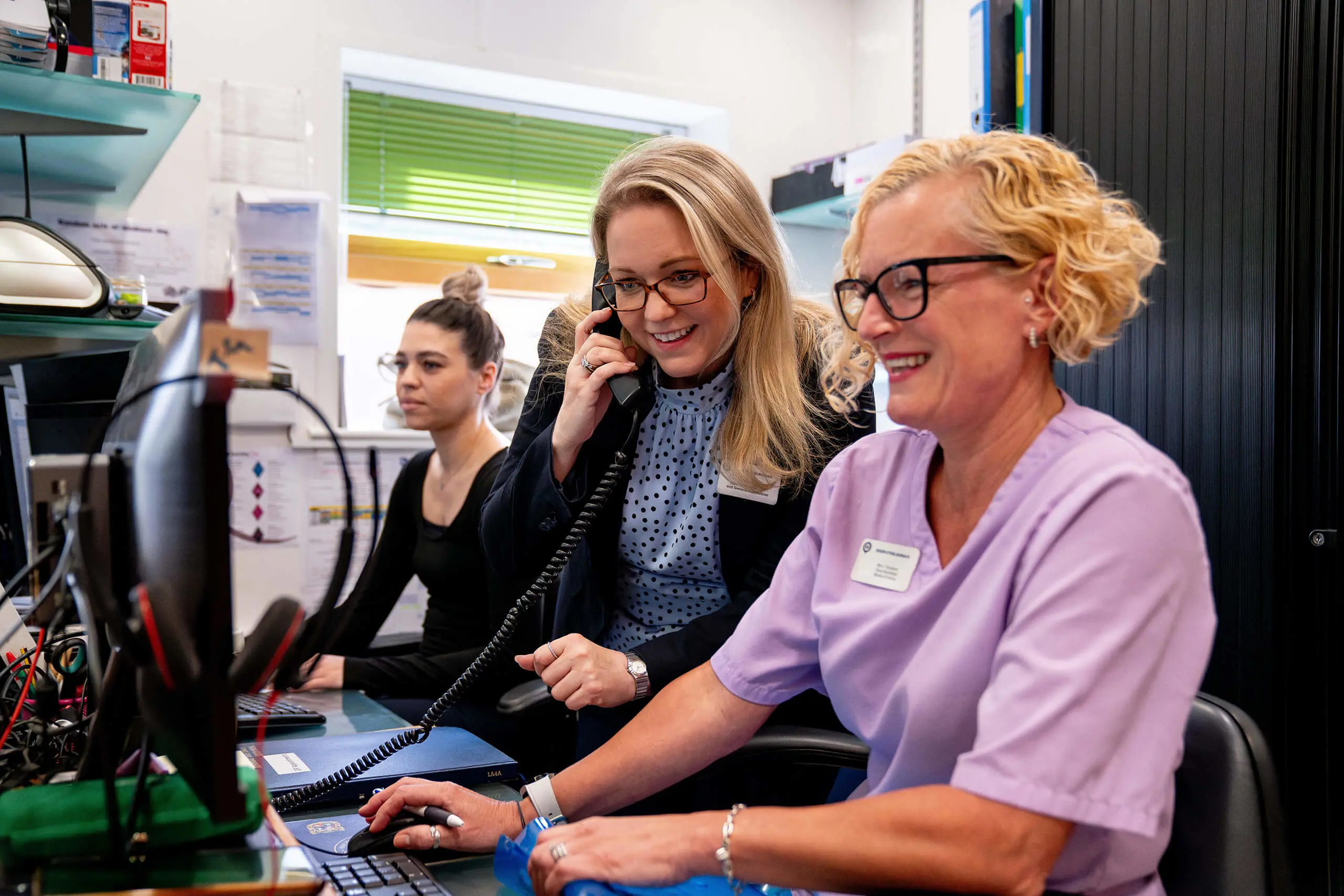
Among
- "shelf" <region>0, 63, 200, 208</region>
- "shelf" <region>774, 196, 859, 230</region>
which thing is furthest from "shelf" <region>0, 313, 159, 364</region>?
"shelf" <region>774, 196, 859, 230</region>

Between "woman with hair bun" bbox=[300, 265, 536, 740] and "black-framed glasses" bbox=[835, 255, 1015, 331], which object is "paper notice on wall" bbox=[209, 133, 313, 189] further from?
"black-framed glasses" bbox=[835, 255, 1015, 331]

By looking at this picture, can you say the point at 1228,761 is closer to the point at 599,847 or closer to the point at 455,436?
the point at 599,847

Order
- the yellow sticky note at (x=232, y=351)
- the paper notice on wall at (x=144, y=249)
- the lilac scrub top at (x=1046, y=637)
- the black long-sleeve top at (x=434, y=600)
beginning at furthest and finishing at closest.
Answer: the paper notice on wall at (x=144, y=249) < the black long-sleeve top at (x=434, y=600) < the lilac scrub top at (x=1046, y=637) < the yellow sticky note at (x=232, y=351)

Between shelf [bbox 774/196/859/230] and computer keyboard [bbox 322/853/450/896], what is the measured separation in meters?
2.66

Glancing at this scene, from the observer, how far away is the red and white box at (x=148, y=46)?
1771mm

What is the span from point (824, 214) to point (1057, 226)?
107 inches

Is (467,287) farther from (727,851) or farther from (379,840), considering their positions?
(727,851)

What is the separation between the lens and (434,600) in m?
2.36

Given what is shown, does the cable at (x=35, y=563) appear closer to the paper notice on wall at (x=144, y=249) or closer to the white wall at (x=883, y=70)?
the paper notice on wall at (x=144, y=249)

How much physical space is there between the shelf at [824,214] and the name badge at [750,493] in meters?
1.99

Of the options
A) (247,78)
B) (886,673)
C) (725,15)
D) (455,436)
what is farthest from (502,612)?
(725,15)

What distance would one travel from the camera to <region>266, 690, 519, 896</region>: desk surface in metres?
0.90

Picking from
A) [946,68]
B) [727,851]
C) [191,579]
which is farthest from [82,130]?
[946,68]

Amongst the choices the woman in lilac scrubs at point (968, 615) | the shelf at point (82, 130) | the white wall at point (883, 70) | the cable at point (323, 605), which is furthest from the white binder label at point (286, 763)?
the white wall at point (883, 70)
